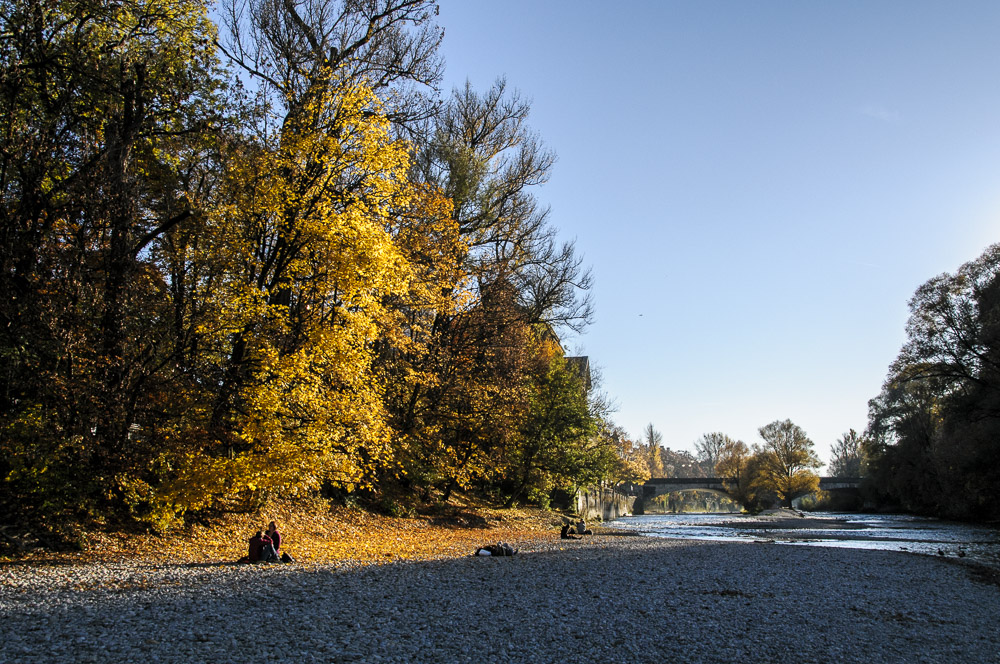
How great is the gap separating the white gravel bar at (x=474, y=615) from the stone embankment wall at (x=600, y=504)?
29.2 m

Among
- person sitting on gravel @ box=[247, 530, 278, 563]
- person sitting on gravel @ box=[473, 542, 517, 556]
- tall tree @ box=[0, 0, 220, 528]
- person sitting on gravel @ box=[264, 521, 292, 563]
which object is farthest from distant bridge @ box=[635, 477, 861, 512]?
tall tree @ box=[0, 0, 220, 528]

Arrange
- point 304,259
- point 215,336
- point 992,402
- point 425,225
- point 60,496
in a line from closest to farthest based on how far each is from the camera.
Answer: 1. point 60,496
2. point 215,336
3. point 304,259
4. point 425,225
5. point 992,402

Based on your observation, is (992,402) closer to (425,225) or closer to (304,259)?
(425,225)

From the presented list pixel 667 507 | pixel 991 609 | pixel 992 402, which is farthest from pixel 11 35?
pixel 667 507

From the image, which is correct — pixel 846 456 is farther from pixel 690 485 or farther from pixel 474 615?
pixel 474 615

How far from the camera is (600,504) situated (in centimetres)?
5747

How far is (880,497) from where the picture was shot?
183 ft

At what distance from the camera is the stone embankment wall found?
46969 mm

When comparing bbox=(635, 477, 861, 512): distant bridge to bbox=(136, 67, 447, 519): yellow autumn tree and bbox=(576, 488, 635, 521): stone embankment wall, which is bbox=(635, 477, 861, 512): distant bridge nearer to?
bbox=(576, 488, 635, 521): stone embankment wall

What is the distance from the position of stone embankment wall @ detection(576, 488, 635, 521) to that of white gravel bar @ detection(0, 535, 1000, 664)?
1150 inches

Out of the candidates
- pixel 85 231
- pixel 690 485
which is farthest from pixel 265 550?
pixel 690 485

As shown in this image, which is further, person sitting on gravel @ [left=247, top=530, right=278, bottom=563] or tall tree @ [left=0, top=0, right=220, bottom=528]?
person sitting on gravel @ [left=247, top=530, right=278, bottom=563]

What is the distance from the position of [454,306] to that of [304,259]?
8.59 metres

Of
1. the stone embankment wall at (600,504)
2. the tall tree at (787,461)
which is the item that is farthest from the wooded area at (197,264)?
the tall tree at (787,461)
